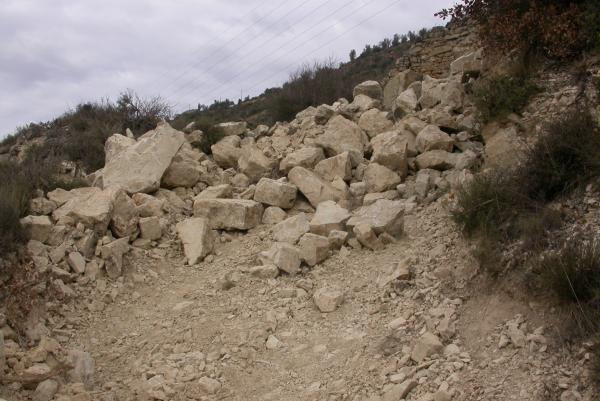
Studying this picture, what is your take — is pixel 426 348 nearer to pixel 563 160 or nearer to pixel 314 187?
pixel 563 160

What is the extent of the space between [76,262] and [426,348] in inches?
146

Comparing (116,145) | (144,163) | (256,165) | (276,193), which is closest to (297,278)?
(276,193)

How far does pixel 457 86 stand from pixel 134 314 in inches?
208

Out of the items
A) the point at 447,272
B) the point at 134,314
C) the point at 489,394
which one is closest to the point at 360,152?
the point at 447,272

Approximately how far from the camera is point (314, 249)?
5.85 meters

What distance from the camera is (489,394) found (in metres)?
3.53

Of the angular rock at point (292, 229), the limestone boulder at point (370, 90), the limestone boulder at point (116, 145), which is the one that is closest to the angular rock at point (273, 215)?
the angular rock at point (292, 229)

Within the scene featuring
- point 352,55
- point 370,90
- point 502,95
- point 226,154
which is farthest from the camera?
point 352,55

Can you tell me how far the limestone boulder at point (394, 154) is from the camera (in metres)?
7.15

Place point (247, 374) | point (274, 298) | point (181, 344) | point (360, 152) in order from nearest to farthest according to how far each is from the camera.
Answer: point (247, 374) → point (181, 344) → point (274, 298) → point (360, 152)

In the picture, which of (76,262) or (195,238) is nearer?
(76,262)

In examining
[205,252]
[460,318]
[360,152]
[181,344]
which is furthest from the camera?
[360,152]

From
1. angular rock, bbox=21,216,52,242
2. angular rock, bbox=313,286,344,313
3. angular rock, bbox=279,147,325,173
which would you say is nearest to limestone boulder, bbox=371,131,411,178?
angular rock, bbox=279,147,325,173

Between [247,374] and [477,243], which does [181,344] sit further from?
[477,243]
